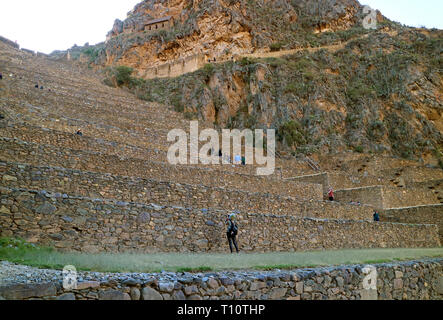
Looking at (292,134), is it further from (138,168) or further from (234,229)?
(234,229)

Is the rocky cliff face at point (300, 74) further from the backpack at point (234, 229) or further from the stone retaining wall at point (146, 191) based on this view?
the backpack at point (234, 229)

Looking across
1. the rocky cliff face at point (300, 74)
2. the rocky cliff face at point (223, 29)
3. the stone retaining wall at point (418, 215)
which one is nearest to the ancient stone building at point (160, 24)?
the rocky cliff face at point (223, 29)

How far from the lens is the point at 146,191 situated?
10461 millimetres

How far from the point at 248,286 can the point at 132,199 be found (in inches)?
237

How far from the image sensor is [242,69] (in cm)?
3556

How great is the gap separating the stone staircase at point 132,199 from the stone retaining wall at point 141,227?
2cm

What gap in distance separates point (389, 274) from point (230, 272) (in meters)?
3.51

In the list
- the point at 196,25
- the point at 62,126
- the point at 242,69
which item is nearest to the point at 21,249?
the point at 62,126

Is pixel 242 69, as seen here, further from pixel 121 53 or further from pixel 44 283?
pixel 44 283

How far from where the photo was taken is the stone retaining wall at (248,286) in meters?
3.90

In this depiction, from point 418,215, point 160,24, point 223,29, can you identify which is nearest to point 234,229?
point 418,215

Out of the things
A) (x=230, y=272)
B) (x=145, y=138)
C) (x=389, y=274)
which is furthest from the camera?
(x=145, y=138)

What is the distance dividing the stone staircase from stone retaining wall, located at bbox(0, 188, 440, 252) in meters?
0.02
